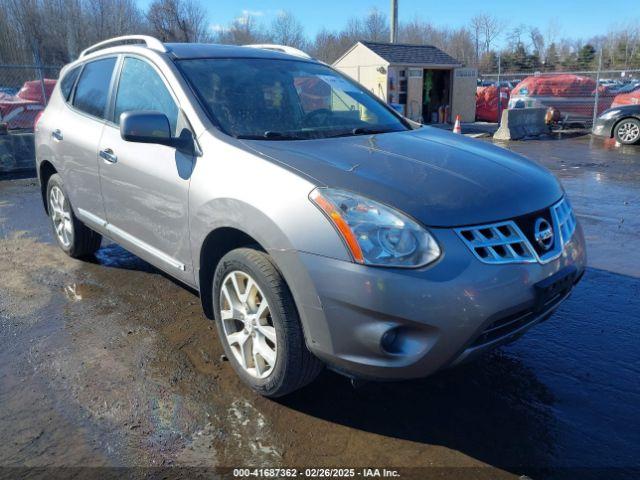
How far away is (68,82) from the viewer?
507 centimetres

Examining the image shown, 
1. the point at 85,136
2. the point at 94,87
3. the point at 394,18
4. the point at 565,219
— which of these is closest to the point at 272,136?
the point at 565,219

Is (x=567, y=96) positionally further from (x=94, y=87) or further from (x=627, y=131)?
(x=94, y=87)

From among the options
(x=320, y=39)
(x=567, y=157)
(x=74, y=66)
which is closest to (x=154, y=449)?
(x=74, y=66)

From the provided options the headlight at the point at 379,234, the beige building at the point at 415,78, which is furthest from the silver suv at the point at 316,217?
the beige building at the point at 415,78

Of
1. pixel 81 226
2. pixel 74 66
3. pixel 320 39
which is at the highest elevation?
pixel 320 39

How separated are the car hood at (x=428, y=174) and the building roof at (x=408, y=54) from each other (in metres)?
16.2

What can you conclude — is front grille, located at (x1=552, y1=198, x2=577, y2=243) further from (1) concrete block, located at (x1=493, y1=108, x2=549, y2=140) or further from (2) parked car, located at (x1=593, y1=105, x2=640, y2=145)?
(1) concrete block, located at (x1=493, y1=108, x2=549, y2=140)

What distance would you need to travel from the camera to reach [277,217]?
8.24ft

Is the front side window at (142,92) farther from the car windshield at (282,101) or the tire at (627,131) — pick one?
the tire at (627,131)

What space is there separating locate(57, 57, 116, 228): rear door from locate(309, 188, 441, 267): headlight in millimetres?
2475

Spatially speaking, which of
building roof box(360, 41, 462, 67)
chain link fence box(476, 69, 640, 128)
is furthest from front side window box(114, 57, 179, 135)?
chain link fence box(476, 69, 640, 128)

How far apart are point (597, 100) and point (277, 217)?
59.8ft

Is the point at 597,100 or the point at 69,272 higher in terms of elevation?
the point at 597,100

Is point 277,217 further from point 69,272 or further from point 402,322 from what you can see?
point 69,272
